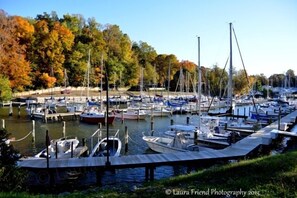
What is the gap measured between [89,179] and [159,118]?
31.1m

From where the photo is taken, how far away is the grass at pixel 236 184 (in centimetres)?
871

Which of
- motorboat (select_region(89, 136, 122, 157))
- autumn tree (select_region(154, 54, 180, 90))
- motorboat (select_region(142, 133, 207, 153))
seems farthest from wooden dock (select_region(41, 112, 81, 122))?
autumn tree (select_region(154, 54, 180, 90))

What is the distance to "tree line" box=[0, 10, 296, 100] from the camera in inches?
2496

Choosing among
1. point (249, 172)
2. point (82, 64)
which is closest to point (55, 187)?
point (249, 172)

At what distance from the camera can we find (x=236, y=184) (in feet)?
30.6

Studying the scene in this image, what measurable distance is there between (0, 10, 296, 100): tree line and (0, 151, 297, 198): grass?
41.8 metres

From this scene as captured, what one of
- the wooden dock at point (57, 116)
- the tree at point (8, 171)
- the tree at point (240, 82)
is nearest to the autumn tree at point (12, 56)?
the wooden dock at point (57, 116)

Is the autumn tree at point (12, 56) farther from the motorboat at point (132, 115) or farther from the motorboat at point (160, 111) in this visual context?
the motorboat at point (160, 111)

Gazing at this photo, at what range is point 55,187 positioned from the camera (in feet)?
54.0

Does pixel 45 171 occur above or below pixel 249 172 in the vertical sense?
below

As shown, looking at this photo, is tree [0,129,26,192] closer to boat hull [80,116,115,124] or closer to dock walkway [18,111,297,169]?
dock walkway [18,111,297,169]

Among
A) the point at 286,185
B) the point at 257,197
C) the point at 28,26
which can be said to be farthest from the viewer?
the point at 28,26

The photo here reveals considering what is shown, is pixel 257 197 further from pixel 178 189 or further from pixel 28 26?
pixel 28 26

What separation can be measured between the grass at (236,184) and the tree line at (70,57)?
41804 millimetres
